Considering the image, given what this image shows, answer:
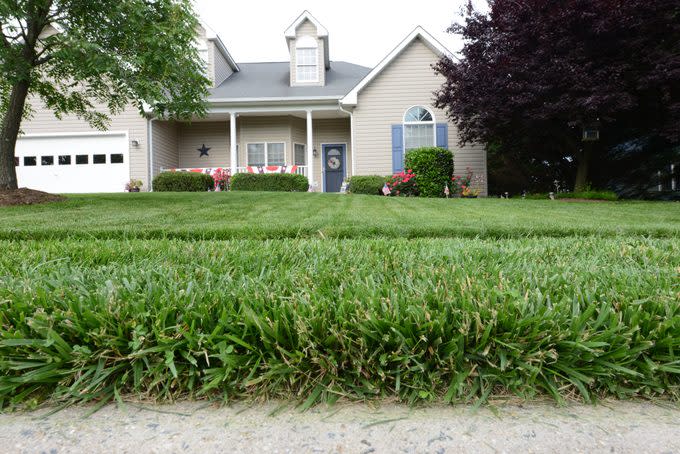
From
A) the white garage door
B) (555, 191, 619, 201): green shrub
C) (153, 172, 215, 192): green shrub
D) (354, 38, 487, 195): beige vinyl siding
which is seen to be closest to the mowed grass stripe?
(555, 191, 619, 201): green shrub

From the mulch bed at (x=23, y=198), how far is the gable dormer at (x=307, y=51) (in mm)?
9386

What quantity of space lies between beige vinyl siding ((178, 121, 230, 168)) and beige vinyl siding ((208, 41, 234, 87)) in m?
1.54

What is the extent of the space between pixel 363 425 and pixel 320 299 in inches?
17.7

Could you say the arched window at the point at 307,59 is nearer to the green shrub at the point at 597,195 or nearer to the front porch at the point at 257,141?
the front porch at the point at 257,141

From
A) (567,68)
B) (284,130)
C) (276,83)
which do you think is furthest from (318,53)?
(567,68)

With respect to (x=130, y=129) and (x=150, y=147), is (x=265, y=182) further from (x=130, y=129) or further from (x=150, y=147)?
(x=130, y=129)

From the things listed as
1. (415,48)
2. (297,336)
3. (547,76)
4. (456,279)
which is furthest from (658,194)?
(297,336)

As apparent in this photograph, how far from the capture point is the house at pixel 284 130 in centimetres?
1311

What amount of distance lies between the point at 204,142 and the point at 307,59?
478 cm

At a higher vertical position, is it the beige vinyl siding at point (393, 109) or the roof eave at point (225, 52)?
the roof eave at point (225, 52)

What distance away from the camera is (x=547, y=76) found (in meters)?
8.75

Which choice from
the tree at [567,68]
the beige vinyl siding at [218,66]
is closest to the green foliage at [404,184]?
the tree at [567,68]

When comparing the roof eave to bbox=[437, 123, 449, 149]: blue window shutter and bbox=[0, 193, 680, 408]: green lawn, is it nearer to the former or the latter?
bbox=[437, 123, 449, 149]: blue window shutter

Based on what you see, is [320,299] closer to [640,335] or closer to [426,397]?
[426,397]
